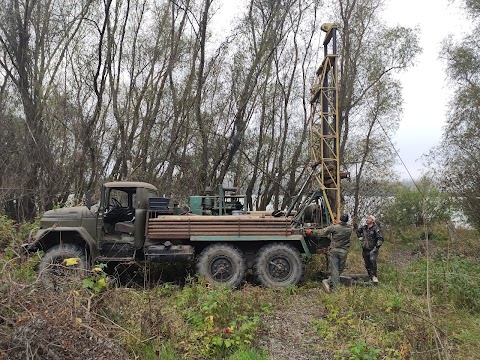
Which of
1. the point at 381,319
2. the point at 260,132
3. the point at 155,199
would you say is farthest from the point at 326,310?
the point at 260,132

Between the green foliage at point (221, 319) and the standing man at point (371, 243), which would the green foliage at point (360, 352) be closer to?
the green foliage at point (221, 319)

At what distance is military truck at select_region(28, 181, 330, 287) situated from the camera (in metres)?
8.01

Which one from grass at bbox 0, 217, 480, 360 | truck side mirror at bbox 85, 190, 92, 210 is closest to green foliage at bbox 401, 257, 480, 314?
grass at bbox 0, 217, 480, 360

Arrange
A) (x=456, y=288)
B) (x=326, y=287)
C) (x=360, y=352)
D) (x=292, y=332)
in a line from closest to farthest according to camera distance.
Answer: (x=360, y=352) → (x=292, y=332) → (x=456, y=288) → (x=326, y=287)

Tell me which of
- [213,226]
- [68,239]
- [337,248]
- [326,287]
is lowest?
[326,287]

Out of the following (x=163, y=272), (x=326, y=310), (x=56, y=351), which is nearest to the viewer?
(x=56, y=351)

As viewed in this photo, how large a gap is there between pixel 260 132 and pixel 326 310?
662 inches

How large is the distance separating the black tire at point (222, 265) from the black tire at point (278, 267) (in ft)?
1.14

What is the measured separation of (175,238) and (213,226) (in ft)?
2.70

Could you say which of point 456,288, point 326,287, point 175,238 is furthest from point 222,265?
point 456,288

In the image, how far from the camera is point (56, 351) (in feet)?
12.2

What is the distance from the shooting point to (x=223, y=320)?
5512mm

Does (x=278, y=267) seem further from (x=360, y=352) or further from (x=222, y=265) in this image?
(x=360, y=352)

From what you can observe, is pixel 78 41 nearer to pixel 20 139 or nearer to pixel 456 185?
pixel 20 139
